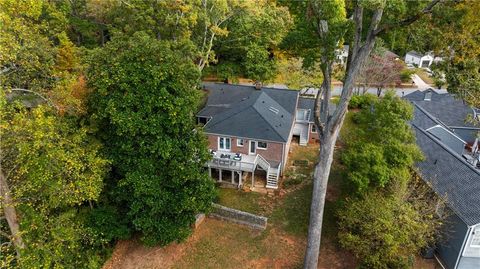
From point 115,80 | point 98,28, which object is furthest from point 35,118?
point 98,28

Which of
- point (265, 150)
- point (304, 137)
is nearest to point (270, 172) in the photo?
point (265, 150)

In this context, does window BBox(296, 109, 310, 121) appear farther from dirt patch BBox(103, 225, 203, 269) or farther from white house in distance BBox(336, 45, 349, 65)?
dirt patch BBox(103, 225, 203, 269)

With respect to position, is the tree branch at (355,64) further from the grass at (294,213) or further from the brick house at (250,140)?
the brick house at (250,140)

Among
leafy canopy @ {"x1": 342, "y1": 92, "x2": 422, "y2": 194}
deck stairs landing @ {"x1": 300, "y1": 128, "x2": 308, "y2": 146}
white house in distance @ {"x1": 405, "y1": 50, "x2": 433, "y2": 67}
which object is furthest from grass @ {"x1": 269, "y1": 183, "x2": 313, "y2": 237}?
white house in distance @ {"x1": 405, "y1": 50, "x2": 433, "y2": 67}

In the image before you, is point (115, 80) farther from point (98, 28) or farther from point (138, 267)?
point (98, 28)

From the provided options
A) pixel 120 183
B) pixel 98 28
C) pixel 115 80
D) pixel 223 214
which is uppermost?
pixel 98 28

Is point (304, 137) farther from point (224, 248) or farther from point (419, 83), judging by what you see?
point (419, 83)

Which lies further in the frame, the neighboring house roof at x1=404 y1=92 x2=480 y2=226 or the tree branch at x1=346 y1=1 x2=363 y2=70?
the neighboring house roof at x1=404 y1=92 x2=480 y2=226

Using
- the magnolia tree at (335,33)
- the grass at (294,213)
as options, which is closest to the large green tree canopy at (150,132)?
the grass at (294,213)
